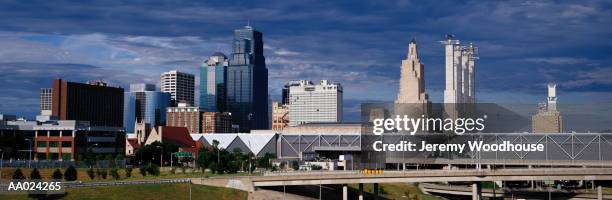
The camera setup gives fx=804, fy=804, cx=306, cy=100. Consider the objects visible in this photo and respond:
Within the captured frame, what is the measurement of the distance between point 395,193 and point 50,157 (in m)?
86.1

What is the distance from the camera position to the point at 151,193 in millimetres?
125000

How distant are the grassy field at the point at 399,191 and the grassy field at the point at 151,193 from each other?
3746cm

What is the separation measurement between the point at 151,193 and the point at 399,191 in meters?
62.0

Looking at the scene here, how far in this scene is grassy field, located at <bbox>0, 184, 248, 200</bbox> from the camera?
388 feet

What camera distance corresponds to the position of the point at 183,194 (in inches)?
5017

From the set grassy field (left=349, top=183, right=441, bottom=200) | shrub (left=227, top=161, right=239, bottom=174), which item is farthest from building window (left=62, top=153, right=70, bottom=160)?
grassy field (left=349, top=183, right=441, bottom=200)

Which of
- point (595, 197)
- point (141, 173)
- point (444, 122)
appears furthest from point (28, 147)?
point (595, 197)

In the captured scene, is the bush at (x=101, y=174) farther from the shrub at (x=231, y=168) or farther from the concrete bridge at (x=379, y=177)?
the shrub at (x=231, y=168)

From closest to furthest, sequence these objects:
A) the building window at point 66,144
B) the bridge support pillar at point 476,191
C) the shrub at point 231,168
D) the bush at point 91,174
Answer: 1. the bridge support pillar at point 476,191
2. the bush at point 91,174
3. the shrub at point 231,168
4. the building window at point 66,144

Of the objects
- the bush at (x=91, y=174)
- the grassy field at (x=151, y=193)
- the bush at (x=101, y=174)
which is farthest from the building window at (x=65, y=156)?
the grassy field at (x=151, y=193)

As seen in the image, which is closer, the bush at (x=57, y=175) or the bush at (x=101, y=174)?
the bush at (x=57, y=175)

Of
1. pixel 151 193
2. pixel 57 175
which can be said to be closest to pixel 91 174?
pixel 57 175

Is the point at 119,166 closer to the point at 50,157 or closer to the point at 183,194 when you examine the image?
the point at 50,157

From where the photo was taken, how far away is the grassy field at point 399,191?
163 metres
